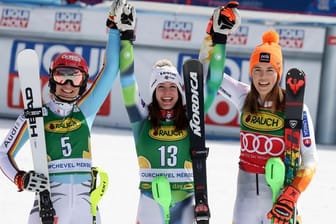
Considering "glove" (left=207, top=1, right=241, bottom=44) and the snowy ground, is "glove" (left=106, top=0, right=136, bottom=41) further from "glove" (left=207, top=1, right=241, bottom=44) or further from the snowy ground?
the snowy ground

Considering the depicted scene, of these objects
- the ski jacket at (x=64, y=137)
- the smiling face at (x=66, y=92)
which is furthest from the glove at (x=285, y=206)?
the smiling face at (x=66, y=92)

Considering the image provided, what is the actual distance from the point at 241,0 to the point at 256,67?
477 inches

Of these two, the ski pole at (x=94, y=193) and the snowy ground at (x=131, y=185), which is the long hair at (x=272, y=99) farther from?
the snowy ground at (x=131, y=185)

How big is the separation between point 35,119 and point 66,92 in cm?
27

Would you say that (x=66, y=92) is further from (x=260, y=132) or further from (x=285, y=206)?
(x=285, y=206)

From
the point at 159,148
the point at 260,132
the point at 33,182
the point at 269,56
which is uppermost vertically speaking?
the point at 269,56

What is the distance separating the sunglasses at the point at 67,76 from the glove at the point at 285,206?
145 centimetres

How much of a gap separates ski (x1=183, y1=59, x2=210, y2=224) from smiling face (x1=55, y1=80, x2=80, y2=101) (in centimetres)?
71

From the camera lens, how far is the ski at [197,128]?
15.2ft

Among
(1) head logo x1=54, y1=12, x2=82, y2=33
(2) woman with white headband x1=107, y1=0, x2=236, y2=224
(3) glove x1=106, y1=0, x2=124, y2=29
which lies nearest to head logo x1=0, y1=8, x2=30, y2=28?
(1) head logo x1=54, y1=12, x2=82, y2=33

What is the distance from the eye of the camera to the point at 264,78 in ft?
15.8

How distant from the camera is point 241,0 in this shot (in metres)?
16.7

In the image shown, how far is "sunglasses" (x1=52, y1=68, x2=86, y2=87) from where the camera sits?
15.1ft

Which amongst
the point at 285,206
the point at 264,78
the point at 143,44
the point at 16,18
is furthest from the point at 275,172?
the point at 16,18
